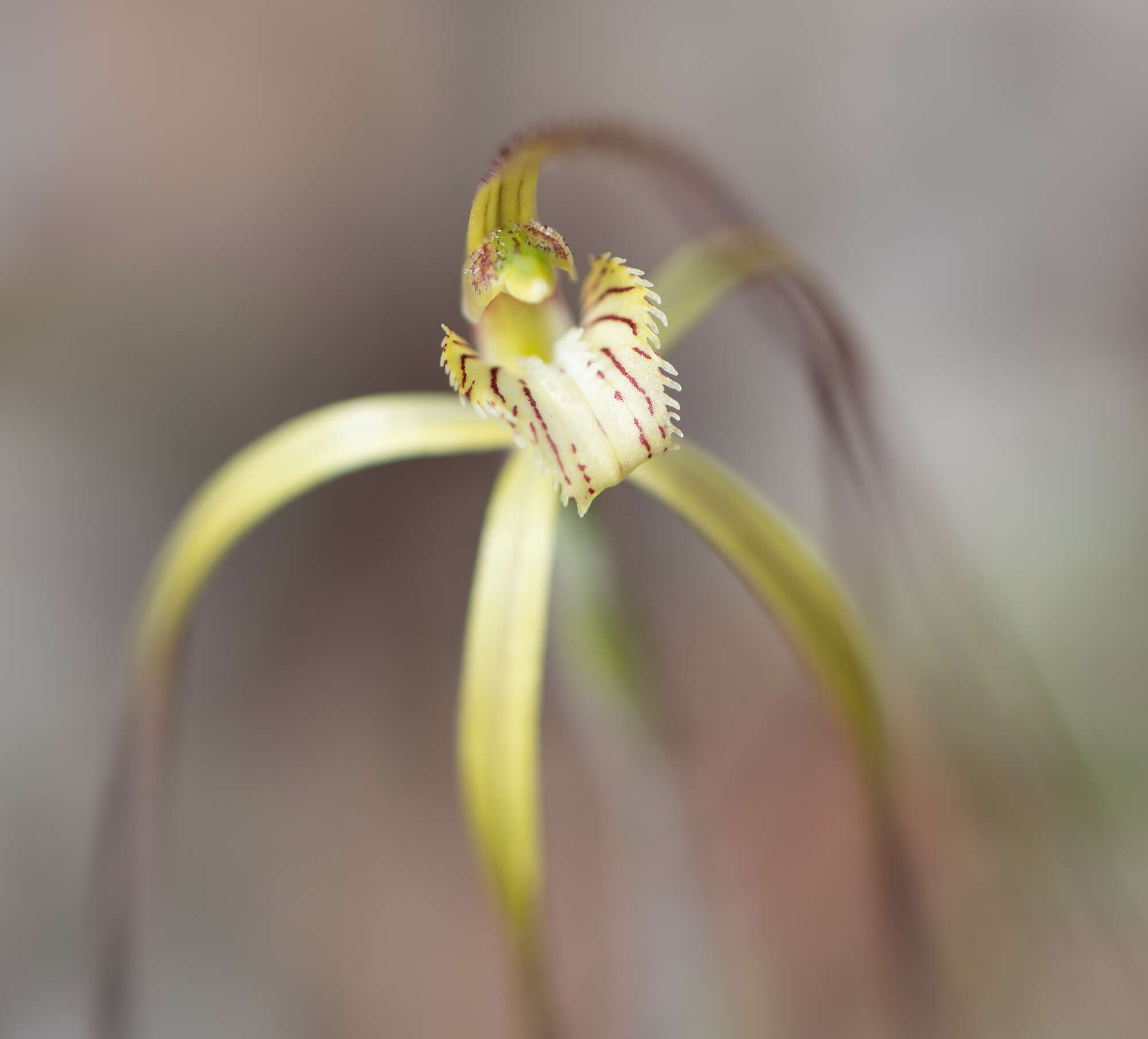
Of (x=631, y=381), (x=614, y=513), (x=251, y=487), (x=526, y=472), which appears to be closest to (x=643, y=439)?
(x=631, y=381)

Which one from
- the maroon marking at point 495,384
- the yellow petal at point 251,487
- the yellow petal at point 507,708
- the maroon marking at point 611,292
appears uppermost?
the yellow petal at point 251,487

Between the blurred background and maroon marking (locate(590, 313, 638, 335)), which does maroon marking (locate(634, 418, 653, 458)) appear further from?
the blurred background

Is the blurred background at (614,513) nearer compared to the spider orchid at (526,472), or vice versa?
the spider orchid at (526,472)

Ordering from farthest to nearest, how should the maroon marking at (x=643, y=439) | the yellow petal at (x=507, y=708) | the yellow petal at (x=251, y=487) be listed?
the yellow petal at (x=251, y=487) < the yellow petal at (x=507, y=708) < the maroon marking at (x=643, y=439)

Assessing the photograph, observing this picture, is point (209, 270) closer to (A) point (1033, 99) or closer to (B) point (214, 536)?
(B) point (214, 536)

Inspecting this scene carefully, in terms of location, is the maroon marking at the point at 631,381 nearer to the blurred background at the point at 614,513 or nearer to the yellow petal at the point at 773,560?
the yellow petal at the point at 773,560

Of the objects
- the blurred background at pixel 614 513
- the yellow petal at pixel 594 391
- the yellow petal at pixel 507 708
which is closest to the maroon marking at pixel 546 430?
the yellow petal at pixel 594 391

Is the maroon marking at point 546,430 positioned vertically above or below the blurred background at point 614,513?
below

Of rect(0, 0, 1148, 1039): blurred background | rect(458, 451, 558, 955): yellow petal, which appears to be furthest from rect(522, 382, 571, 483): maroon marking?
rect(0, 0, 1148, 1039): blurred background
